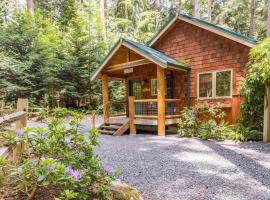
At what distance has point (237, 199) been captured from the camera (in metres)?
2.87

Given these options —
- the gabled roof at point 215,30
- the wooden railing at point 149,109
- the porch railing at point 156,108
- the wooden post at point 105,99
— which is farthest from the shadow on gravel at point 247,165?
the wooden post at point 105,99

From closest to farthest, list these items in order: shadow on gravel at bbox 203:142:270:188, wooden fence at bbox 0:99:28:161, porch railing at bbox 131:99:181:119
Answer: wooden fence at bbox 0:99:28:161 → shadow on gravel at bbox 203:142:270:188 → porch railing at bbox 131:99:181:119

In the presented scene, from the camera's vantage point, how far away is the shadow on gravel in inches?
145

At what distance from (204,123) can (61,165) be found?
23.5ft

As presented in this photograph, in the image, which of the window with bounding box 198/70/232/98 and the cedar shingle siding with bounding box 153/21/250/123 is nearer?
the cedar shingle siding with bounding box 153/21/250/123

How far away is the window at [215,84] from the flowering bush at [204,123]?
0.59 metres

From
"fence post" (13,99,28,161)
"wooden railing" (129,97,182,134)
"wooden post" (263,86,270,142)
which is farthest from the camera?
"wooden railing" (129,97,182,134)

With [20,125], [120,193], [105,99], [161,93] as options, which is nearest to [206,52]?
[161,93]

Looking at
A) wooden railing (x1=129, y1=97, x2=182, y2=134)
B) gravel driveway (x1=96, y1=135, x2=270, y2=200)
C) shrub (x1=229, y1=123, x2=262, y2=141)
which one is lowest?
gravel driveway (x1=96, y1=135, x2=270, y2=200)

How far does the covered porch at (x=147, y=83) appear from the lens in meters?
8.23

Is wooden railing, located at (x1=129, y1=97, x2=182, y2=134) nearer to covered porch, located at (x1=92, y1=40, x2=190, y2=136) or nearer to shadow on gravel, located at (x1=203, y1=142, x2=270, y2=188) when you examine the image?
covered porch, located at (x1=92, y1=40, x2=190, y2=136)

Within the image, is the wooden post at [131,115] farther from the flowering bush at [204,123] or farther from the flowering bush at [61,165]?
the flowering bush at [61,165]

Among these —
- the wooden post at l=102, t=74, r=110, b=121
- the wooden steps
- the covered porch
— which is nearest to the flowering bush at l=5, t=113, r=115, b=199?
the covered porch

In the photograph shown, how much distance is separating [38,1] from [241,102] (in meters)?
27.2
